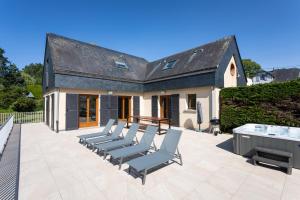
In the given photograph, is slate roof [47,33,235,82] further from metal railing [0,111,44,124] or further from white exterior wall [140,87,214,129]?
metal railing [0,111,44,124]

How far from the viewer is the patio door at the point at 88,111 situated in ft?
38.7

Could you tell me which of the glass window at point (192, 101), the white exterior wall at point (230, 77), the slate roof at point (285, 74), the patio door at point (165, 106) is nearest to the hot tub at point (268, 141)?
the white exterior wall at point (230, 77)

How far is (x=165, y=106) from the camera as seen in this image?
14281mm

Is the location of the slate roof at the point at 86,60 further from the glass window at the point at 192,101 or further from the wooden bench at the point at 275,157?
the wooden bench at the point at 275,157

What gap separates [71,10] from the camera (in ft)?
36.5

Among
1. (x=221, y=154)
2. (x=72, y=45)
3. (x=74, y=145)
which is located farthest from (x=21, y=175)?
(x=72, y=45)

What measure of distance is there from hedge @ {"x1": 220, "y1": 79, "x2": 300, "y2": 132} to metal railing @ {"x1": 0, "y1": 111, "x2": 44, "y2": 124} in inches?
692

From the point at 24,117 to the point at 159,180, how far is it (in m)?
17.1

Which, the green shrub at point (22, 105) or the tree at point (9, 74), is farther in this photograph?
the tree at point (9, 74)

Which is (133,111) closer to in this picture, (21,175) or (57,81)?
(57,81)

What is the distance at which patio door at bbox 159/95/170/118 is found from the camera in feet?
45.4

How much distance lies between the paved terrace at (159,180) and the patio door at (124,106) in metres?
8.67

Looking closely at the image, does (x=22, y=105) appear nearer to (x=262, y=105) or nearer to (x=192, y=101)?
(x=192, y=101)

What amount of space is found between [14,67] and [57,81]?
51.4 metres
